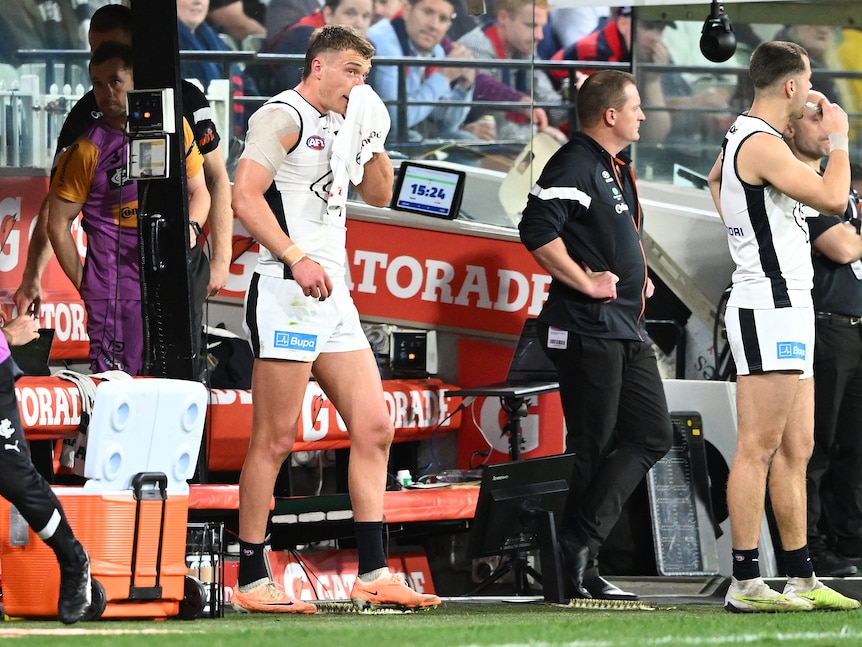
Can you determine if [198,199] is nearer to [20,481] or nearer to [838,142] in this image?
[20,481]

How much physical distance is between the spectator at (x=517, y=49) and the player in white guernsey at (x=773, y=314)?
235 centimetres

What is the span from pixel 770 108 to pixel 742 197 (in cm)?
36

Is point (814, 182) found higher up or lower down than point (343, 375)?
higher up

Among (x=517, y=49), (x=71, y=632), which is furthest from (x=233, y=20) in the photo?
(x=71, y=632)

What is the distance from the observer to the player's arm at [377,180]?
593 cm

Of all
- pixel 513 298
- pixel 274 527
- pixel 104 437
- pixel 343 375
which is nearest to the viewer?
pixel 104 437

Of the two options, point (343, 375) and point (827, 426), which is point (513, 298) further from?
point (343, 375)

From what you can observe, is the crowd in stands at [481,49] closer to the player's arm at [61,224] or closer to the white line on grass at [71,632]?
the player's arm at [61,224]

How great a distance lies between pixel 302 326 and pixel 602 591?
176 centimetres

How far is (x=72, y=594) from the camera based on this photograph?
500 centimetres

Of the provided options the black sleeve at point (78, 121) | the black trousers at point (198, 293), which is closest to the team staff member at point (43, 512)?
the black trousers at point (198, 293)

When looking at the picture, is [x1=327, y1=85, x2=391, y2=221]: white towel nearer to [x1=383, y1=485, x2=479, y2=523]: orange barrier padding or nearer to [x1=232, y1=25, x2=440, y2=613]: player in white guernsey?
[x1=232, y1=25, x2=440, y2=613]: player in white guernsey

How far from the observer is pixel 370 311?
8.33m

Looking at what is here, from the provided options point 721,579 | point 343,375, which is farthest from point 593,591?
point 343,375
